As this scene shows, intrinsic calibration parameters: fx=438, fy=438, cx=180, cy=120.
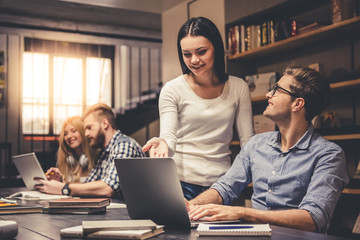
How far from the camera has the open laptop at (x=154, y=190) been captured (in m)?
1.25

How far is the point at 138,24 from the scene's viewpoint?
301 inches

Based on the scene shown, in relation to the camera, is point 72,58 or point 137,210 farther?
point 72,58

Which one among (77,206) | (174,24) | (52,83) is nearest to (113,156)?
(77,206)

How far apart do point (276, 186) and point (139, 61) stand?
7310 millimetres

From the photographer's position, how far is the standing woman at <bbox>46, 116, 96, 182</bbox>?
3.03m

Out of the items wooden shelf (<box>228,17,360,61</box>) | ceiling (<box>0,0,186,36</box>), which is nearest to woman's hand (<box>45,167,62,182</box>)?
wooden shelf (<box>228,17,360,61</box>)

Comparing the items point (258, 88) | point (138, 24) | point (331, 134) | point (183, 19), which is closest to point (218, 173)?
point (331, 134)

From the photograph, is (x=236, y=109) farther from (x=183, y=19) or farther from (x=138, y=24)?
(x=138, y=24)

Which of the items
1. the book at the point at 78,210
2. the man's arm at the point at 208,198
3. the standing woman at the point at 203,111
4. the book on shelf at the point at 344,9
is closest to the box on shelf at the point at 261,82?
the book on shelf at the point at 344,9

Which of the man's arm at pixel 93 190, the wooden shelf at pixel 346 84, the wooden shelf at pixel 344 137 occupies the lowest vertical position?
the man's arm at pixel 93 190

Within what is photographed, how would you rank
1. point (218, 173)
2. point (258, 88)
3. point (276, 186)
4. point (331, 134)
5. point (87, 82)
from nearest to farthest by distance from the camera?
point (276, 186) → point (218, 173) → point (331, 134) → point (258, 88) → point (87, 82)

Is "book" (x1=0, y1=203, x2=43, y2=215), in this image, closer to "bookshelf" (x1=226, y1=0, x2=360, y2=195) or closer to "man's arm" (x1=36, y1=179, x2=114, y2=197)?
"man's arm" (x1=36, y1=179, x2=114, y2=197)

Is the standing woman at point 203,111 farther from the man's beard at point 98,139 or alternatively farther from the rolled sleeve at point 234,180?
the man's beard at point 98,139

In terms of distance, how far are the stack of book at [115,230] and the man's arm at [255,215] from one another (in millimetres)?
242
